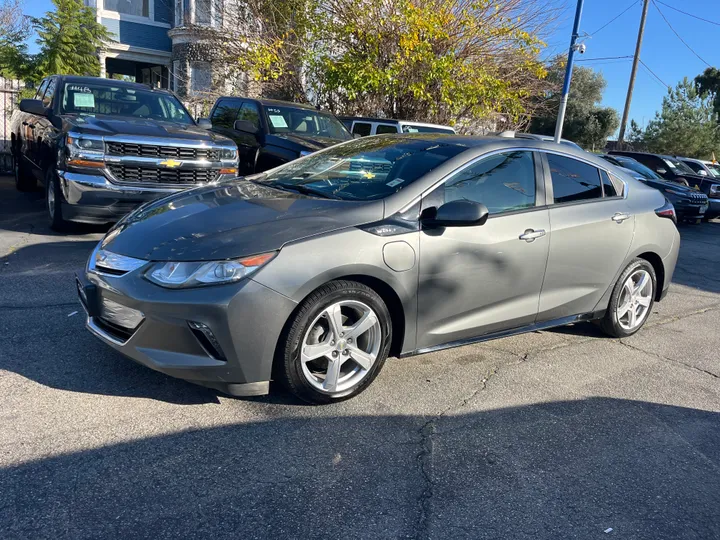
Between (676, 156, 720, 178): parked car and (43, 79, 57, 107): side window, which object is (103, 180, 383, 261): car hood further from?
(676, 156, 720, 178): parked car

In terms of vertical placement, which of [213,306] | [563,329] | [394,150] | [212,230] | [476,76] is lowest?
[563,329]

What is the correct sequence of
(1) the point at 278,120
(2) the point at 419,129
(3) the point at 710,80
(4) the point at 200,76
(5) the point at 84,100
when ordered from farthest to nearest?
(3) the point at 710,80
(4) the point at 200,76
(2) the point at 419,129
(1) the point at 278,120
(5) the point at 84,100

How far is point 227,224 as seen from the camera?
3514 mm

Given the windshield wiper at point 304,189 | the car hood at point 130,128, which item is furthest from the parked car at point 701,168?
the windshield wiper at point 304,189

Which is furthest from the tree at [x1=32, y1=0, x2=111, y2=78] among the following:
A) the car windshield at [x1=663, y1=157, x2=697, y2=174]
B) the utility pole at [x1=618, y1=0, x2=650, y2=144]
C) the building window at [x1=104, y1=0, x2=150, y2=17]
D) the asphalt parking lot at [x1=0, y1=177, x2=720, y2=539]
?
the utility pole at [x1=618, y1=0, x2=650, y2=144]

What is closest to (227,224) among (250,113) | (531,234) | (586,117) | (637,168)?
(531,234)

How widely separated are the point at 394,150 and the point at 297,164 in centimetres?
90

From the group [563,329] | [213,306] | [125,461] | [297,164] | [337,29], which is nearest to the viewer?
[125,461]

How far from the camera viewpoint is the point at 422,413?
3664mm

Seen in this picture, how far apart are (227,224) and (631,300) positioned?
360 centimetres

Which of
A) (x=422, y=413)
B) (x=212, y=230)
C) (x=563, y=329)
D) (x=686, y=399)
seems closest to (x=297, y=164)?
(x=212, y=230)

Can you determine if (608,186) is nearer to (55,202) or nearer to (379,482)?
(379,482)

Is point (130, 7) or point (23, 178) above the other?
point (130, 7)

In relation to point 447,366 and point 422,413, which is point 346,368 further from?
point 447,366
